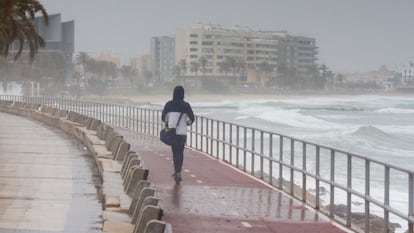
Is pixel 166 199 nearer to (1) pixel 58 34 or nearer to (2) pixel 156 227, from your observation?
(2) pixel 156 227

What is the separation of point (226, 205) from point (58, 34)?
50.0 metres

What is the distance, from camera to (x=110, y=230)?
35.6ft

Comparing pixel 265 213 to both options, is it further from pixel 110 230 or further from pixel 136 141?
pixel 136 141

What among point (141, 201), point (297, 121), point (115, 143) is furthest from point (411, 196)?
point (297, 121)

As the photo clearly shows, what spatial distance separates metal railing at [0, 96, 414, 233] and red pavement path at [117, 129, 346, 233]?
457 millimetres

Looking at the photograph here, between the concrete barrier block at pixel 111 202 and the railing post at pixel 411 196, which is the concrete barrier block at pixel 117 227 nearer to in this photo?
the concrete barrier block at pixel 111 202

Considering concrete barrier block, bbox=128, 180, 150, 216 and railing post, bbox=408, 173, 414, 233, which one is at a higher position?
railing post, bbox=408, 173, 414, 233

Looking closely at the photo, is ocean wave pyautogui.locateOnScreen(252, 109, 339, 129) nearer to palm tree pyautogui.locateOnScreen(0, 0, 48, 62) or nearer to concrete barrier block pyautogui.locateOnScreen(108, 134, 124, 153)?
palm tree pyautogui.locateOnScreen(0, 0, 48, 62)

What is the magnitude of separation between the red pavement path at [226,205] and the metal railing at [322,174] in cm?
46

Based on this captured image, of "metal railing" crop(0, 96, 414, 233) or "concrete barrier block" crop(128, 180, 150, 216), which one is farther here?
"concrete barrier block" crop(128, 180, 150, 216)

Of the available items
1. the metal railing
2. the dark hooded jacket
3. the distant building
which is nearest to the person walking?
the dark hooded jacket

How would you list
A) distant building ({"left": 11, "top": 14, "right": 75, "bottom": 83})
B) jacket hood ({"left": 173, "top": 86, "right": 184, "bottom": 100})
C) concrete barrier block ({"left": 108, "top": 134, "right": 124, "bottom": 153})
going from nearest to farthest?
jacket hood ({"left": 173, "top": 86, "right": 184, "bottom": 100}), concrete barrier block ({"left": 108, "top": 134, "right": 124, "bottom": 153}), distant building ({"left": 11, "top": 14, "right": 75, "bottom": 83})

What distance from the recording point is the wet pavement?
12.4 meters

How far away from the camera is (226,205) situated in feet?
47.7
